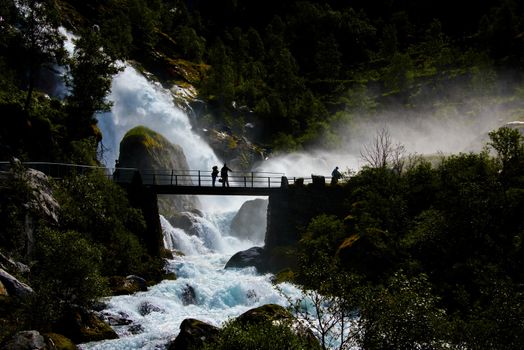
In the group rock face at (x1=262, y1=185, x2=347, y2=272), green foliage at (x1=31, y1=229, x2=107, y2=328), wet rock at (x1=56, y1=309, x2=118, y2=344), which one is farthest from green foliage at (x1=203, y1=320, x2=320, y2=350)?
rock face at (x1=262, y1=185, x2=347, y2=272)

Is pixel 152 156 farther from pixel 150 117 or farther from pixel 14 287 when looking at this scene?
pixel 14 287

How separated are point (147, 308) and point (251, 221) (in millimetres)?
37525

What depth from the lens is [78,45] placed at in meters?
47.9

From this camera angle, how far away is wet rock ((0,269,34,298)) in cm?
2280

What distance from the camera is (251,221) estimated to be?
6731cm

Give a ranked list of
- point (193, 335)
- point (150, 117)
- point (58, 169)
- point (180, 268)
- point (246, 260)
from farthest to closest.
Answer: point (150, 117), point (246, 260), point (180, 268), point (58, 169), point (193, 335)

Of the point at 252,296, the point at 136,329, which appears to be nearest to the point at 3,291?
the point at 136,329

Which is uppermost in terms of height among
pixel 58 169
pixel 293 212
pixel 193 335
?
pixel 58 169

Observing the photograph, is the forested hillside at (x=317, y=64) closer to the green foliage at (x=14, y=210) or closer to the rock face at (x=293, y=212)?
the green foliage at (x=14, y=210)

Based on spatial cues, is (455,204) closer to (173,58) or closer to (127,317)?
(127,317)

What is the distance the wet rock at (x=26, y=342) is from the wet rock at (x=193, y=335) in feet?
16.7

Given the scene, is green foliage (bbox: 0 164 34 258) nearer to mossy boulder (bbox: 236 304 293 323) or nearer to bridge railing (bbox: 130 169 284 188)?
bridge railing (bbox: 130 169 284 188)

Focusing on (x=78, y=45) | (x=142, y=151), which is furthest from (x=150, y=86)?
(x=78, y=45)

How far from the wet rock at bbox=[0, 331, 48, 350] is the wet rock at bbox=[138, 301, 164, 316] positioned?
39.6 ft
